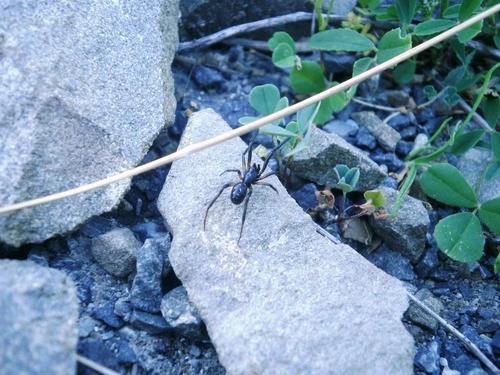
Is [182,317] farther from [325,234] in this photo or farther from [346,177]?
[346,177]

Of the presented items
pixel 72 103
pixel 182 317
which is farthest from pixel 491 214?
pixel 72 103

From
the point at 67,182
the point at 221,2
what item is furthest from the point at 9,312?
the point at 221,2

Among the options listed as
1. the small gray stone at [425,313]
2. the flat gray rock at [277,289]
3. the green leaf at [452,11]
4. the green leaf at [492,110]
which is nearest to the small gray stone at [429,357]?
the small gray stone at [425,313]

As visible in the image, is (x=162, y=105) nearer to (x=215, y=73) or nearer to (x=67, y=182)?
(x=67, y=182)

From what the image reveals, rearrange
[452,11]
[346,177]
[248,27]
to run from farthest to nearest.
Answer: [248,27]
[452,11]
[346,177]

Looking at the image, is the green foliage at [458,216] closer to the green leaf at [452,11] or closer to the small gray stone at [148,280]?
the green leaf at [452,11]

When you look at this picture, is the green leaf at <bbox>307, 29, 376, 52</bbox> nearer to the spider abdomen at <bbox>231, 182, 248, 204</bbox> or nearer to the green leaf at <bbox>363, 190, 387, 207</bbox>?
the green leaf at <bbox>363, 190, 387, 207</bbox>

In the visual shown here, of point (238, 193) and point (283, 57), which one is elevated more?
point (283, 57)

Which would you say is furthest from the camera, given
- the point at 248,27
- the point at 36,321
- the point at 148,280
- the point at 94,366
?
the point at 248,27
